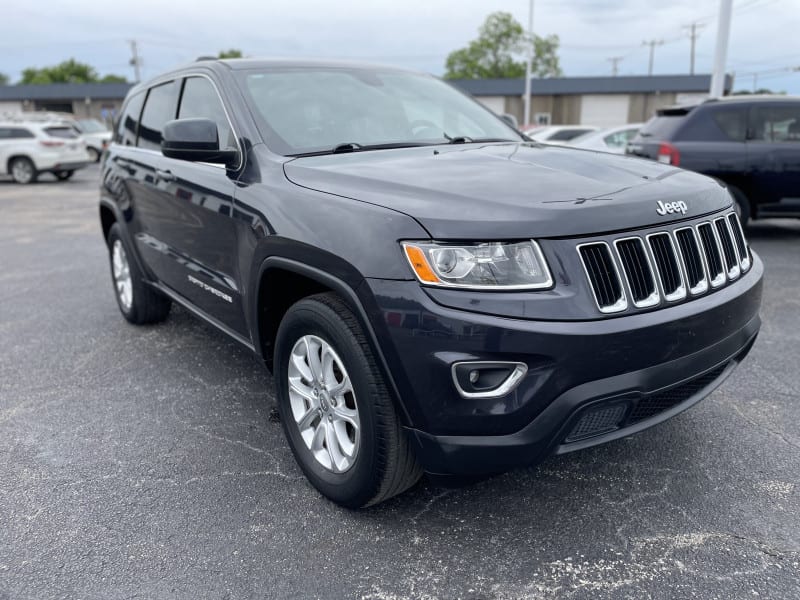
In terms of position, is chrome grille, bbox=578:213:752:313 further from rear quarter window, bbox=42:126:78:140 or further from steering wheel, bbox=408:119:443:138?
rear quarter window, bbox=42:126:78:140

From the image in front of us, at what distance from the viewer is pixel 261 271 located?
2785 mm

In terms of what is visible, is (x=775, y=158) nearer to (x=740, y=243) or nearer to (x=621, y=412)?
(x=740, y=243)

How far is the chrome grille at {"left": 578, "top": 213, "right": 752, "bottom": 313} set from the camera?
2172mm

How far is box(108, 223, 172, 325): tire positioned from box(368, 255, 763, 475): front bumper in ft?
9.64

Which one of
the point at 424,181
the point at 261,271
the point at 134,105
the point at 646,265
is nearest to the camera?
the point at 646,265

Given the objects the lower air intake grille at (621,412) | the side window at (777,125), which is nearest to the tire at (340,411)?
the lower air intake grille at (621,412)

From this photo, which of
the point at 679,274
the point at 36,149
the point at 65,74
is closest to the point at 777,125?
the point at 679,274

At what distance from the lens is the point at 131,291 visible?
489cm

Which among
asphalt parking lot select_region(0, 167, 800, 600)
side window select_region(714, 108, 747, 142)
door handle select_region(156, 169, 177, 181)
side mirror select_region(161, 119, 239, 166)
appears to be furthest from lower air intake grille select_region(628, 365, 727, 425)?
side window select_region(714, 108, 747, 142)

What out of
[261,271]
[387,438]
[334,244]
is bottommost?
[387,438]

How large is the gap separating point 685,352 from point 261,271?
5.48 feet

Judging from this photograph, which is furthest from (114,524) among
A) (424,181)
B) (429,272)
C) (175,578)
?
(424,181)

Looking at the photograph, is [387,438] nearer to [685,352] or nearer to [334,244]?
[334,244]

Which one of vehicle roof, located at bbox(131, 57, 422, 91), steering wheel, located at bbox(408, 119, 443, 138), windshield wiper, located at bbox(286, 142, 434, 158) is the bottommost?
windshield wiper, located at bbox(286, 142, 434, 158)
